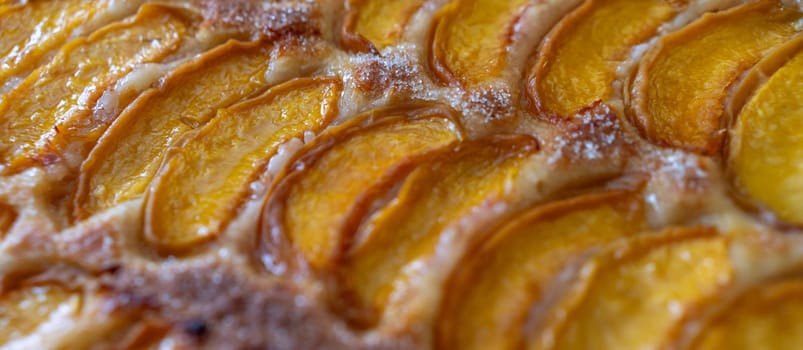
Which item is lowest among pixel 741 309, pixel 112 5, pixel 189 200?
pixel 741 309

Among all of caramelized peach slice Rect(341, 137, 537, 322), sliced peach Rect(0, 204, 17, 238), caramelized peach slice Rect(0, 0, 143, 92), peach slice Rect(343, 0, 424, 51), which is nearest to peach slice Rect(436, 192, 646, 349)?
caramelized peach slice Rect(341, 137, 537, 322)

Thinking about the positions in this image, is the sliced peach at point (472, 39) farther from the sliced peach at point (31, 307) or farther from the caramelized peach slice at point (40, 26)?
the sliced peach at point (31, 307)

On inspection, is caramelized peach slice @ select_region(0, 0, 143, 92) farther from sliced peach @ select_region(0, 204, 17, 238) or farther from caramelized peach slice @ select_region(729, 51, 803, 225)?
caramelized peach slice @ select_region(729, 51, 803, 225)

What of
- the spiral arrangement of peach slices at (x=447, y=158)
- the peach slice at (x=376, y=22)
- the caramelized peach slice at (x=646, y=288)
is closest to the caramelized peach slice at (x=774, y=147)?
the spiral arrangement of peach slices at (x=447, y=158)

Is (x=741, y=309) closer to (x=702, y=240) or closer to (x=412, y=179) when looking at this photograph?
(x=702, y=240)

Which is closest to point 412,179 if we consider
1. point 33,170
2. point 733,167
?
point 733,167
